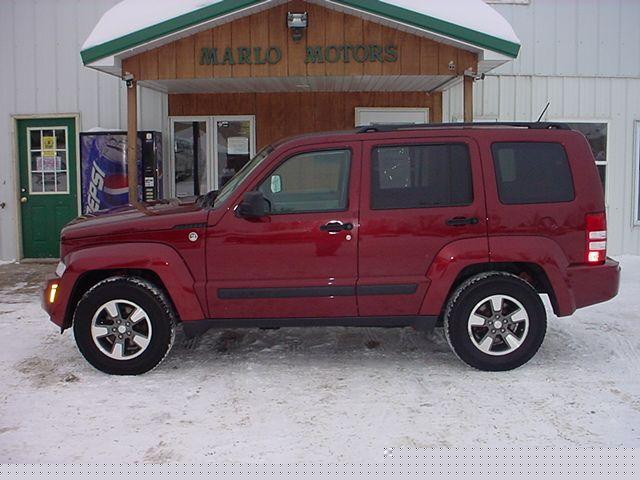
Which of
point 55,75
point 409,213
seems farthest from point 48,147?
point 409,213

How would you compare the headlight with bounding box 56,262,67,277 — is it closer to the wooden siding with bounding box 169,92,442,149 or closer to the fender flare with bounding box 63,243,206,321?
the fender flare with bounding box 63,243,206,321

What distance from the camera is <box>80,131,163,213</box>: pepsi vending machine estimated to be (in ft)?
34.7

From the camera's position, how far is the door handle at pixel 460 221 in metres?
5.42

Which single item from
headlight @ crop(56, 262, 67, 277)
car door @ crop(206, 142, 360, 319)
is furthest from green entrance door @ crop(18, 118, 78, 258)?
car door @ crop(206, 142, 360, 319)

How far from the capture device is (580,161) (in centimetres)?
556

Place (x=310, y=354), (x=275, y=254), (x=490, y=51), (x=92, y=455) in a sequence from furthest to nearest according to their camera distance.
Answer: (x=490, y=51) < (x=310, y=354) < (x=275, y=254) < (x=92, y=455)

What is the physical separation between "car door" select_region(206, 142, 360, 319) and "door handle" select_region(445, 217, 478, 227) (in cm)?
72

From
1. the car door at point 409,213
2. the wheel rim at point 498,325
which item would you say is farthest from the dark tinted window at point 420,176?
the wheel rim at point 498,325

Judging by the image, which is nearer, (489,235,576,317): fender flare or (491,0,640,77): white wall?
(489,235,576,317): fender flare

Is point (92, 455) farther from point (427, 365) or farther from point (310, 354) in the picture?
point (427, 365)

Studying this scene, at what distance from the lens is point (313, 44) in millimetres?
8250

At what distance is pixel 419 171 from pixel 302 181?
2.95 feet

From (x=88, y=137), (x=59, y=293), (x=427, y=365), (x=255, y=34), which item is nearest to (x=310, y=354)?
(x=427, y=365)

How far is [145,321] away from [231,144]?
20.9 ft
